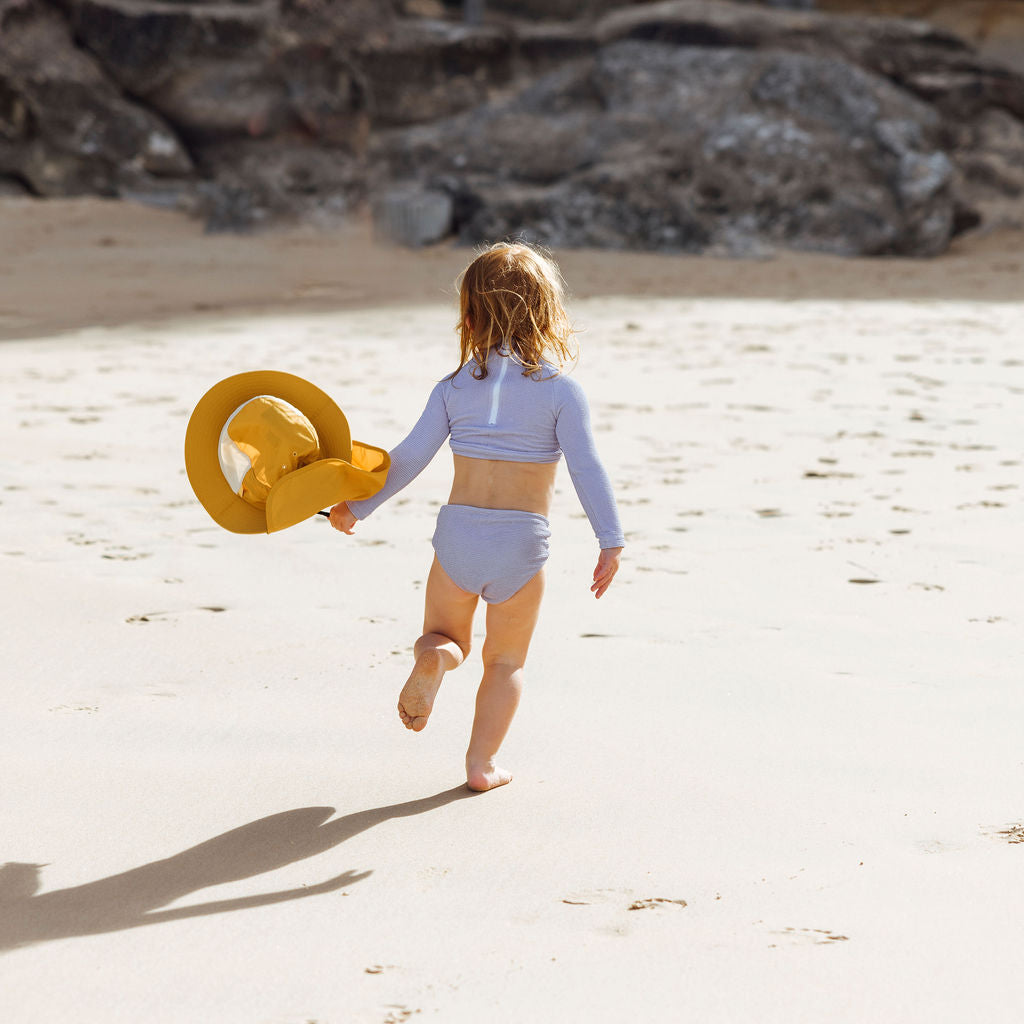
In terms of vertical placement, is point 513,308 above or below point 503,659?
above

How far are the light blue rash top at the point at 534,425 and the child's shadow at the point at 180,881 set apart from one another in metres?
0.53

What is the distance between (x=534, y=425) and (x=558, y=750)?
53 centimetres

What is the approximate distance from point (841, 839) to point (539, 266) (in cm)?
95

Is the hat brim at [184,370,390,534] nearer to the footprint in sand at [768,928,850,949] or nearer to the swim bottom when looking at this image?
the swim bottom

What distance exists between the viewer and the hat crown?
6.15 ft

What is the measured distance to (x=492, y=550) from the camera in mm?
1911

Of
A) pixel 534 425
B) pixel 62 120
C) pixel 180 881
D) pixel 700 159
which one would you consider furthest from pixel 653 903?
pixel 62 120

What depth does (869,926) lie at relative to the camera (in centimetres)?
148

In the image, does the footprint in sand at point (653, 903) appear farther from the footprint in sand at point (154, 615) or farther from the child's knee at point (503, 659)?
the footprint in sand at point (154, 615)

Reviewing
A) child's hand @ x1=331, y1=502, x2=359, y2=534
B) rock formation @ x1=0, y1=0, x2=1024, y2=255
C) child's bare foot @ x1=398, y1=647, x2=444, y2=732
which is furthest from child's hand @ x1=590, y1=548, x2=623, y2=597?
rock formation @ x1=0, y1=0, x2=1024, y2=255

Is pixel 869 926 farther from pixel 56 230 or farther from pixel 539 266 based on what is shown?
pixel 56 230

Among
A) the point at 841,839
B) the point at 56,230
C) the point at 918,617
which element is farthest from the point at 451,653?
the point at 56,230

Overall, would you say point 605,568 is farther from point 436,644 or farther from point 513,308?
point 513,308

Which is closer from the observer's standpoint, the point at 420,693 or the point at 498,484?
the point at 420,693
